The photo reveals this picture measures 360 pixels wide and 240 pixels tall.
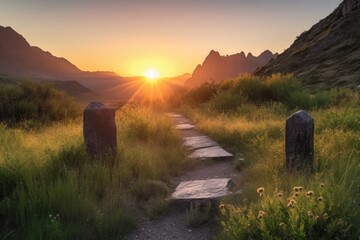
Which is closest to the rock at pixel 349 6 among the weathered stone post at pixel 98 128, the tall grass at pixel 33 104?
the tall grass at pixel 33 104

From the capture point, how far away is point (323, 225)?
3.09 m

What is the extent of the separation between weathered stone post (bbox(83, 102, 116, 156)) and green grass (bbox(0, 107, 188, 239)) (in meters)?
0.20

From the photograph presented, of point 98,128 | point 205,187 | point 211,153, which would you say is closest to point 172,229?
point 205,187

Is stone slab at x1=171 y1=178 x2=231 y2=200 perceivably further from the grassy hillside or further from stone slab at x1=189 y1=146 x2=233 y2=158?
stone slab at x1=189 y1=146 x2=233 y2=158

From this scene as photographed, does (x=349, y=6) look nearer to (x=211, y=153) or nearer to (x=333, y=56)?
(x=333, y=56)

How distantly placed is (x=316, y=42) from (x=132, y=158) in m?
34.2

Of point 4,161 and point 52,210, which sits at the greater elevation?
point 4,161

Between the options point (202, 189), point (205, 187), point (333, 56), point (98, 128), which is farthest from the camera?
point (333, 56)

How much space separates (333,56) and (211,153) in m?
25.2

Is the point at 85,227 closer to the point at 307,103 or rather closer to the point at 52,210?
the point at 52,210

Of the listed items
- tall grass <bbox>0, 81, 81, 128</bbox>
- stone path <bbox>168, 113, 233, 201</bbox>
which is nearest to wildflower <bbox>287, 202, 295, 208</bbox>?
stone path <bbox>168, 113, 233, 201</bbox>

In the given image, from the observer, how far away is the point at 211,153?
8234 mm

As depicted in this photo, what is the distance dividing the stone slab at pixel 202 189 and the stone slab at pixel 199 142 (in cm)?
316

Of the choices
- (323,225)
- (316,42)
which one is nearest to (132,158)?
(323,225)
